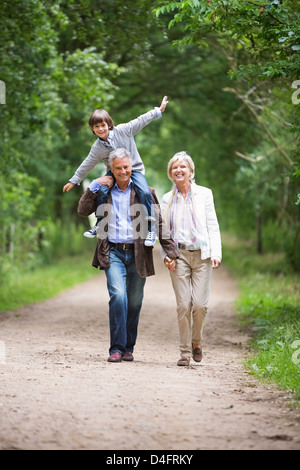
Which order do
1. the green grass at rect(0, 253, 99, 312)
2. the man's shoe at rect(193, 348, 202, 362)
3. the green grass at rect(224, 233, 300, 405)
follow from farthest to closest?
the green grass at rect(0, 253, 99, 312) → the man's shoe at rect(193, 348, 202, 362) → the green grass at rect(224, 233, 300, 405)

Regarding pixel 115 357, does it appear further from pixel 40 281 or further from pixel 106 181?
pixel 40 281

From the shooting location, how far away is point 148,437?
4.54m

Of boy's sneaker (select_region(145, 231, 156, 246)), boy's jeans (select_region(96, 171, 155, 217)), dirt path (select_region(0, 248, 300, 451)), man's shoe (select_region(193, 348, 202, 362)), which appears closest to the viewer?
dirt path (select_region(0, 248, 300, 451))

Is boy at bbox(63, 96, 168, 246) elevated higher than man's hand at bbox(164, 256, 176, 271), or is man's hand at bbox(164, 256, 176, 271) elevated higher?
boy at bbox(63, 96, 168, 246)

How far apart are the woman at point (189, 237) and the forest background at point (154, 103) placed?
160 cm

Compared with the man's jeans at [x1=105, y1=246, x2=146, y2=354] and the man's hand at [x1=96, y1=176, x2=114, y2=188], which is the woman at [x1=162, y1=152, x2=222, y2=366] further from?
the man's hand at [x1=96, y1=176, x2=114, y2=188]

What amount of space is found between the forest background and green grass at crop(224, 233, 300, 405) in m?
0.13

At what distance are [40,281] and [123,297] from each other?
35.5 feet

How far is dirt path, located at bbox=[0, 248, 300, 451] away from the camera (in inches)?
178

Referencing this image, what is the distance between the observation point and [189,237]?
7.34m
